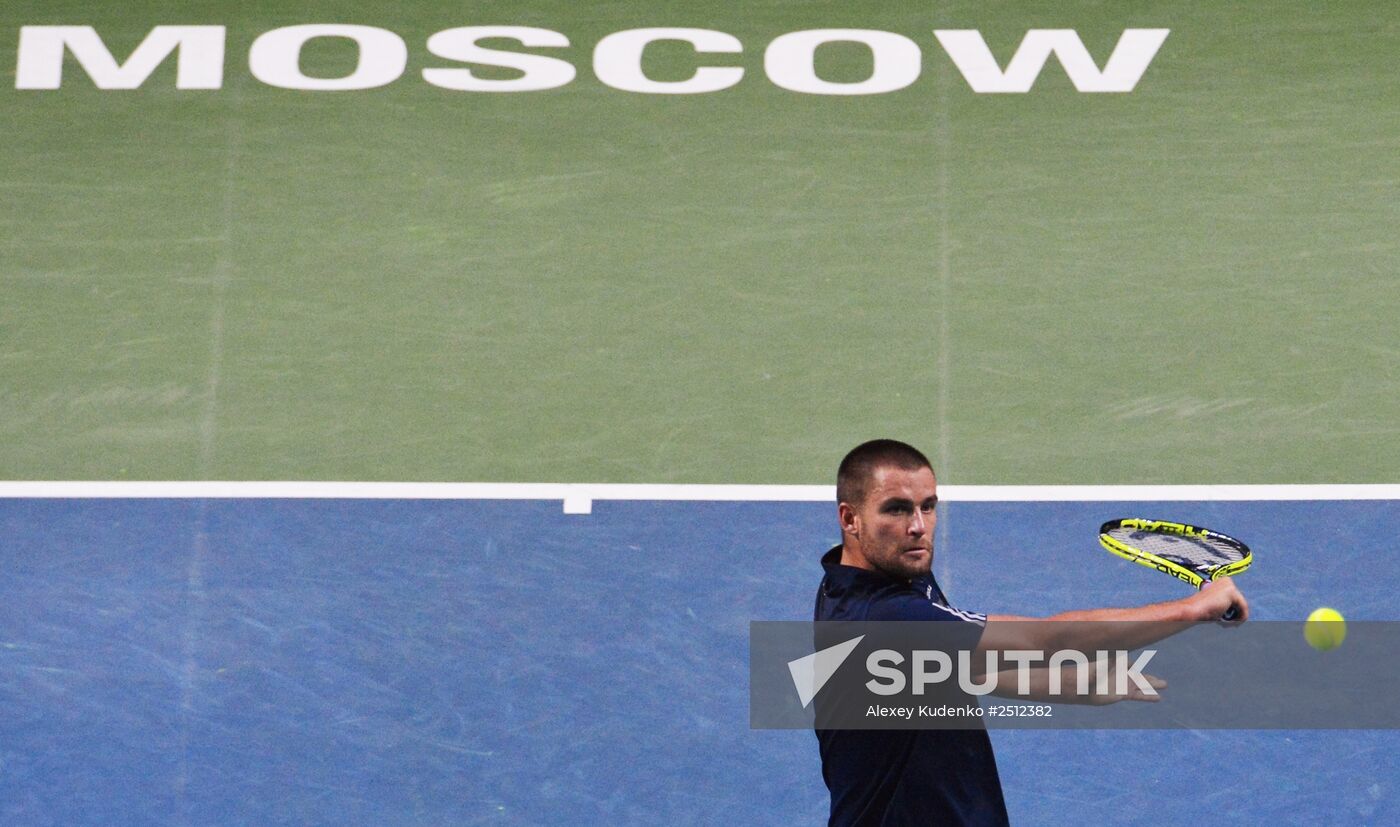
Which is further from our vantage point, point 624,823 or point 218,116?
point 218,116

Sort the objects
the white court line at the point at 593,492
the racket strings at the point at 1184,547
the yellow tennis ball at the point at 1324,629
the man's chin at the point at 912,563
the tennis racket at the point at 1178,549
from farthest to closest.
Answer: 1. the white court line at the point at 593,492
2. the yellow tennis ball at the point at 1324,629
3. the racket strings at the point at 1184,547
4. the tennis racket at the point at 1178,549
5. the man's chin at the point at 912,563

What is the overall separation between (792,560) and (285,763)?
2604 mm

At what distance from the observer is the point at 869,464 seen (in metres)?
6.07

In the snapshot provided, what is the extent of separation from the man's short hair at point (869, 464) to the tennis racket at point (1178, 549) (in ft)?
3.49

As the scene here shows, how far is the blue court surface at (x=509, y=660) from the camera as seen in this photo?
8.28m

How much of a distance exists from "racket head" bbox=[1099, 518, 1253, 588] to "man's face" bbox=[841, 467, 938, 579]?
1.04 meters

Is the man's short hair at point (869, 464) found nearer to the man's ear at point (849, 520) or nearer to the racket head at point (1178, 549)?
the man's ear at point (849, 520)

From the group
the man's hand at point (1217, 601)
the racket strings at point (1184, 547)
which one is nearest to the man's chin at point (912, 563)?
the man's hand at point (1217, 601)

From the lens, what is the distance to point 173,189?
9.84 metres

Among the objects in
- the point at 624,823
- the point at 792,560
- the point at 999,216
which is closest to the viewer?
the point at 624,823

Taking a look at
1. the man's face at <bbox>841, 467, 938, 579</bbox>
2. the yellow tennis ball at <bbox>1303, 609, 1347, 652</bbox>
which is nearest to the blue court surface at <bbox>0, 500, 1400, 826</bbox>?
the yellow tennis ball at <bbox>1303, 609, 1347, 652</bbox>

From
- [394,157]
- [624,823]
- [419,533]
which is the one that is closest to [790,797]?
[624,823]

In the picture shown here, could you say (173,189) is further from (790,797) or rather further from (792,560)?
(790,797)

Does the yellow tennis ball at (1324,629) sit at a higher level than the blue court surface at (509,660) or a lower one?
higher
